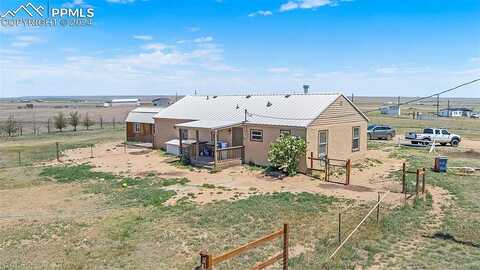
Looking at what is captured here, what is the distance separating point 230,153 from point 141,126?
44.4 ft

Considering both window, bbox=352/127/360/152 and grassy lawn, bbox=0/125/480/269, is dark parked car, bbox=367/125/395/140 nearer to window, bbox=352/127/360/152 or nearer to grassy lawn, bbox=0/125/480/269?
window, bbox=352/127/360/152

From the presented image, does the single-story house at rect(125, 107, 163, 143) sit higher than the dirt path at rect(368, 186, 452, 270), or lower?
higher

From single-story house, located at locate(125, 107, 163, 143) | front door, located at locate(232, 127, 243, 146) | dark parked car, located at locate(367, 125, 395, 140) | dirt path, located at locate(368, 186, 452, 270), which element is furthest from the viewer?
dark parked car, located at locate(367, 125, 395, 140)

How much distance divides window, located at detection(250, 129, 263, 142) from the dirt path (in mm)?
9724

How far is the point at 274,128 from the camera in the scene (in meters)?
21.5

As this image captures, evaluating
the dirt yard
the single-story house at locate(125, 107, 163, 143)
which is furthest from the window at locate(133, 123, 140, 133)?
the dirt yard

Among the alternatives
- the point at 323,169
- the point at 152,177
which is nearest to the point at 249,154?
the point at 323,169

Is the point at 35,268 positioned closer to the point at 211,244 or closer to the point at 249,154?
the point at 211,244

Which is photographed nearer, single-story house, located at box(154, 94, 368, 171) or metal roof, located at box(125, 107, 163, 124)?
single-story house, located at box(154, 94, 368, 171)

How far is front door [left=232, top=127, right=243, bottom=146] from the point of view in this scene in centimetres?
2357

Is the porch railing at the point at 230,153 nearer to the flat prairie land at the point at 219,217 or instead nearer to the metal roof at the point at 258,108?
the flat prairie land at the point at 219,217

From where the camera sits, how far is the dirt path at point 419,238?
9.18 metres

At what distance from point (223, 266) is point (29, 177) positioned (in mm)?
15158

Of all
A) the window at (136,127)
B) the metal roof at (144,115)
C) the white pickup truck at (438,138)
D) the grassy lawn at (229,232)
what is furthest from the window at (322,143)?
the window at (136,127)
